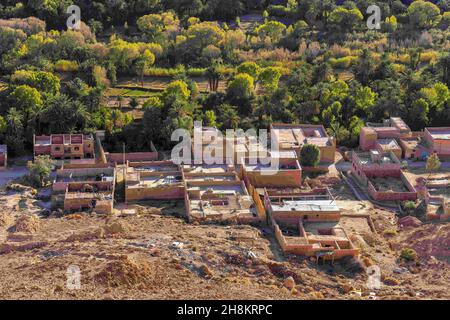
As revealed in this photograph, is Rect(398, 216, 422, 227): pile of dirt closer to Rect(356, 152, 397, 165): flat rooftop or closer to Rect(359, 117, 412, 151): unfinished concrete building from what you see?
Rect(356, 152, 397, 165): flat rooftop

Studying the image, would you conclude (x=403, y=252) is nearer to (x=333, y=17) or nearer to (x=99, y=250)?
(x=99, y=250)

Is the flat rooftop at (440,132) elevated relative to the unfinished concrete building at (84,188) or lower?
elevated

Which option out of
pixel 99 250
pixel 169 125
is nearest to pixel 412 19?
pixel 169 125

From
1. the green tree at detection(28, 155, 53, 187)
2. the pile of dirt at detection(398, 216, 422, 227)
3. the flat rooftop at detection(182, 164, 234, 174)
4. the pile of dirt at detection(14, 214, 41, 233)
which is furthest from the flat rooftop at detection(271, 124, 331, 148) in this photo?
the pile of dirt at detection(14, 214, 41, 233)

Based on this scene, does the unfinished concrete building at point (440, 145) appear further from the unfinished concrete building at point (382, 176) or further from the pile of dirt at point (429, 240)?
the pile of dirt at point (429, 240)

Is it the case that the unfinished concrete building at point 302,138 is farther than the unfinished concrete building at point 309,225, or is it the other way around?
the unfinished concrete building at point 302,138

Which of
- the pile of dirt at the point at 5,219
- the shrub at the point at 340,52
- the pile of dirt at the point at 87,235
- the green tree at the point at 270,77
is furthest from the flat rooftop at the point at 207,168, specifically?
the shrub at the point at 340,52
